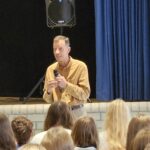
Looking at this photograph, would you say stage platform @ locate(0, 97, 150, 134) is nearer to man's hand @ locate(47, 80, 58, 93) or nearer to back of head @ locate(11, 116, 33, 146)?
man's hand @ locate(47, 80, 58, 93)

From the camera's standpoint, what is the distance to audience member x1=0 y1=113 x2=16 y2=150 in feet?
8.66

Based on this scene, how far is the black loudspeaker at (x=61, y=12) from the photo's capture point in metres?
6.27

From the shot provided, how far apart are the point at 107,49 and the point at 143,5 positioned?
730 mm

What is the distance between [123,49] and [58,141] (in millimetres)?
4387

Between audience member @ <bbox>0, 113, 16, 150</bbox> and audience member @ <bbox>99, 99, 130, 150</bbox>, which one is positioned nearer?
audience member @ <bbox>0, 113, 16, 150</bbox>

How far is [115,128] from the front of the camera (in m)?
3.37

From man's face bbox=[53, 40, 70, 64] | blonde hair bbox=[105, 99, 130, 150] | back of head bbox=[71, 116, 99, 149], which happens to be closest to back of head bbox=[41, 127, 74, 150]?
back of head bbox=[71, 116, 99, 149]

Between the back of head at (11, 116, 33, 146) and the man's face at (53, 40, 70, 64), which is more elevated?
the man's face at (53, 40, 70, 64)

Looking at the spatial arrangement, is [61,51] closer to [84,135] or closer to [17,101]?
[84,135]

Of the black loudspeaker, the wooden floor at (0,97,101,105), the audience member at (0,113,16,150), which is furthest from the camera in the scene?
the wooden floor at (0,97,101,105)

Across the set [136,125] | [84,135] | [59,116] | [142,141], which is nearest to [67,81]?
[59,116]

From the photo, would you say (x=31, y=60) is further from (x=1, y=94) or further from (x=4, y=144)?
(x=4, y=144)

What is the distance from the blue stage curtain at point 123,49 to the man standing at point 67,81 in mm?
2277

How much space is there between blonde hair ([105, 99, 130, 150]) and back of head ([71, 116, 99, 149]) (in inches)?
10.1
